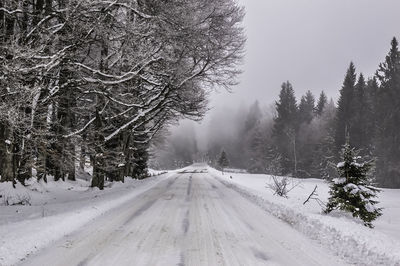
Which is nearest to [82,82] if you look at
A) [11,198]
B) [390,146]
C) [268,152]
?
[11,198]

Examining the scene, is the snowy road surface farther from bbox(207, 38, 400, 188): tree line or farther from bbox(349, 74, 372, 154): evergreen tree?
bbox(349, 74, 372, 154): evergreen tree

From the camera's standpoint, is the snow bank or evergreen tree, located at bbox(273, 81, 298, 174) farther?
evergreen tree, located at bbox(273, 81, 298, 174)

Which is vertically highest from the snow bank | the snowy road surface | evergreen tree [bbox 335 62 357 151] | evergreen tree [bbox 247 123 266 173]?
evergreen tree [bbox 335 62 357 151]

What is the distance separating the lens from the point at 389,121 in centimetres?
4428

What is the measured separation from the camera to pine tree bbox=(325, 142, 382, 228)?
11391mm

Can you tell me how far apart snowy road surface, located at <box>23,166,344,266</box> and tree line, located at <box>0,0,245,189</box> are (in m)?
2.76

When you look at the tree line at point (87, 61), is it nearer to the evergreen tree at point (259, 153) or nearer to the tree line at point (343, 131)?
the tree line at point (343, 131)

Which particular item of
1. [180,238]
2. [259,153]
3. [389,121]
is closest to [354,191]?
[180,238]

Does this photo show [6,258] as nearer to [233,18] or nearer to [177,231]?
[177,231]

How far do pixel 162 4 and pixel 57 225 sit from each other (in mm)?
7382

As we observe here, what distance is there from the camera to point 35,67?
292 inches

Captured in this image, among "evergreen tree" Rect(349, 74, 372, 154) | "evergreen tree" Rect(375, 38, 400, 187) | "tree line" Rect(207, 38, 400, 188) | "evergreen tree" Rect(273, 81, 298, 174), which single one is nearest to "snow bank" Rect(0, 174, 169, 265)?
"tree line" Rect(207, 38, 400, 188)

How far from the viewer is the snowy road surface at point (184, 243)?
570 centimetres

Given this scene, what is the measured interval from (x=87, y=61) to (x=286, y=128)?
196 ft
